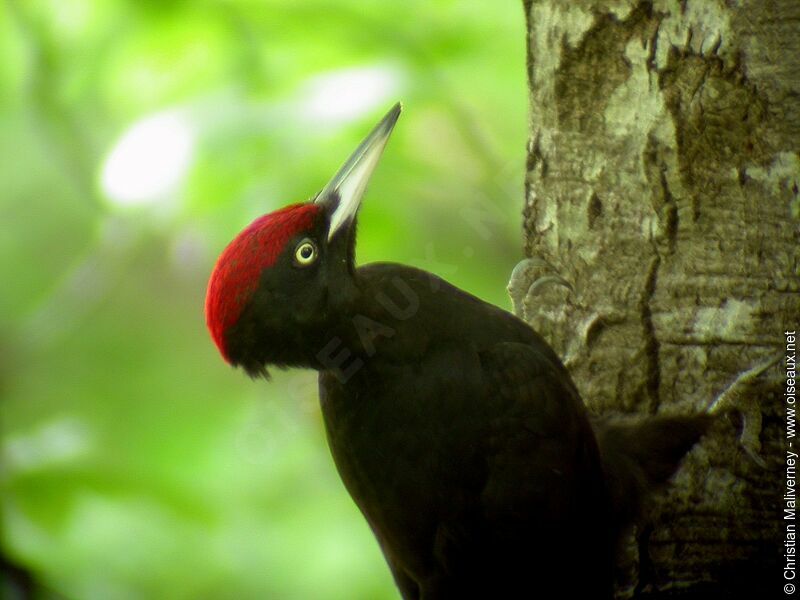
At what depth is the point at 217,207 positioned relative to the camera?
8.70ft

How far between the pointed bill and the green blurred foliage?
289 mm

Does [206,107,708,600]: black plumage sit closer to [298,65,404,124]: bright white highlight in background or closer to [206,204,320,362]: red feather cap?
[206,204,320,362]: red feather cap

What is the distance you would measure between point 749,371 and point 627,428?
Answer: 325mm

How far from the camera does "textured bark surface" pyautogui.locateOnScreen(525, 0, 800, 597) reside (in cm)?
216

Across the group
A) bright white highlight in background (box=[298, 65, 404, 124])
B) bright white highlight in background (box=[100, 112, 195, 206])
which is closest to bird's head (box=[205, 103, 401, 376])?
bright white highlight in background (box=[298, 65, 404, 124])

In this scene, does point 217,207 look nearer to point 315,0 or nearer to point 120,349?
point 315,0

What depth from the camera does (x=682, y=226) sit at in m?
2.28

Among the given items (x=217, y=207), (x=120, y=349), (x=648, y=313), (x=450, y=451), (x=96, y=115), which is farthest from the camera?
(x=120, y=349)

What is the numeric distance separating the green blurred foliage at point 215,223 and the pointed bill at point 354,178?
0.29 meters

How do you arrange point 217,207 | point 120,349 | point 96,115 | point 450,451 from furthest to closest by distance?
point 120,349 < point 96,115 < point 217,207 < point 450,451

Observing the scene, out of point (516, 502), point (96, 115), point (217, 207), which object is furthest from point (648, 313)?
point (96, 115)

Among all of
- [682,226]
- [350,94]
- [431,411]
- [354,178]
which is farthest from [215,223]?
[682,226]

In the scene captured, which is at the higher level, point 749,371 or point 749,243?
point 749,243

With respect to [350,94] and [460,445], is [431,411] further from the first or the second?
[350,94]
